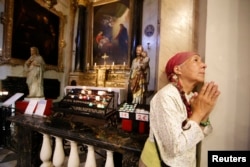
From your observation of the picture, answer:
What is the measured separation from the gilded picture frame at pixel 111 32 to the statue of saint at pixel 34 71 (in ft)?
9.77

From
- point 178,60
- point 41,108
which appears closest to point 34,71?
point 41,108

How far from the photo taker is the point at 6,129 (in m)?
3.84

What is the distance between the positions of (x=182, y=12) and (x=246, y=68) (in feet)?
1.99

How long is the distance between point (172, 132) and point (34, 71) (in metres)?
5.94

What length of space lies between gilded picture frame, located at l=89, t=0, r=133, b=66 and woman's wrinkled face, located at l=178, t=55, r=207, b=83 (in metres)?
6.66

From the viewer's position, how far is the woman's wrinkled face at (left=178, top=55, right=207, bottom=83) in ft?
3.22

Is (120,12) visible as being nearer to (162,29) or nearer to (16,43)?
(16,43)

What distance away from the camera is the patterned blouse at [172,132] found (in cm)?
82

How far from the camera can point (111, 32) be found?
819 centimetres

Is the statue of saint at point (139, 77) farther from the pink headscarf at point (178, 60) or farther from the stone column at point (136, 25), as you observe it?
the pink headscarf at point (178, 60)

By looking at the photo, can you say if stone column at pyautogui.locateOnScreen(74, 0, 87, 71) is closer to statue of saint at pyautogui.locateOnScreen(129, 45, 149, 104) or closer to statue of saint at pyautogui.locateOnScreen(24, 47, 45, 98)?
statue of saint at pyautogui.locateOnScreen(24, 47, 45, 98)

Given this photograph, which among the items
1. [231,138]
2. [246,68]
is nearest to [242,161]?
[231,138]

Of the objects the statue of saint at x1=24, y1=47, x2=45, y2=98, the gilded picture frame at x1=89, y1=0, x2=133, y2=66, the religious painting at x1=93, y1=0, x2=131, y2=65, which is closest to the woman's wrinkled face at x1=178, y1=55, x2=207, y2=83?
the statue of saint at x1=24, y1=47, x2=45, y2=98

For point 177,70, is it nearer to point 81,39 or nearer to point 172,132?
point 172,132
